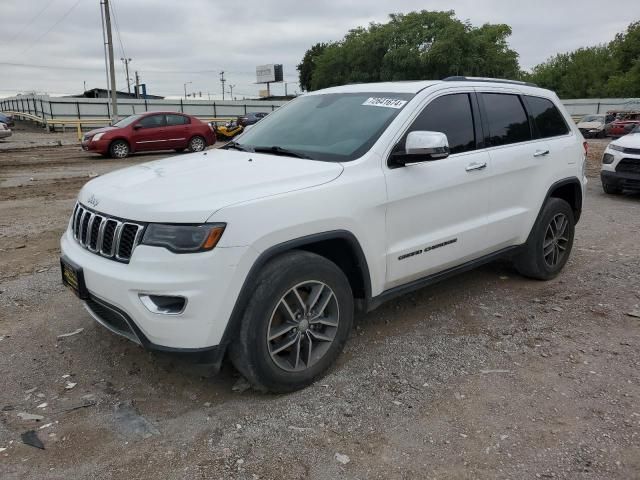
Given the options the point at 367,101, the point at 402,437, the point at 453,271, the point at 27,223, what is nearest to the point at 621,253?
the point at 453,271

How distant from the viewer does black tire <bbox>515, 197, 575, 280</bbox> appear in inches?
193

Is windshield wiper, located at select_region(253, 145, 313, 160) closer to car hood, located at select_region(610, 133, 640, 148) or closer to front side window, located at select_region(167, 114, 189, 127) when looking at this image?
car hood, located at select_region(610, 133, 640, 148)

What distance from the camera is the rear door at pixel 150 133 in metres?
17.5

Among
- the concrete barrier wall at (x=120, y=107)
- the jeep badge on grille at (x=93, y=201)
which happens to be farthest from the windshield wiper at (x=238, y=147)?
the concrete barrier wall at (x=120, y=107)

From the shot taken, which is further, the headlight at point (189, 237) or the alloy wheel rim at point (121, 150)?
the alloy wheel rim at point (121, 150)

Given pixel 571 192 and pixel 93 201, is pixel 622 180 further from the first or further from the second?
pixel 93 201

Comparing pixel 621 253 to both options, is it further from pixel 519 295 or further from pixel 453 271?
pixel 453 271

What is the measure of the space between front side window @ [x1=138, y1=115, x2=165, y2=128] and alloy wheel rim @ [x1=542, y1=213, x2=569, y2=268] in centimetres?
1519

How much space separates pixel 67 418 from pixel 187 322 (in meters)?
0.98

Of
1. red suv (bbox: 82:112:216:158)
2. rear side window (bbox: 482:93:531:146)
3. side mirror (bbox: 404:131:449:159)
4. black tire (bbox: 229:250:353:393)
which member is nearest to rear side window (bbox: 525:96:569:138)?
rear side window (bbox: 482:93:531:146)

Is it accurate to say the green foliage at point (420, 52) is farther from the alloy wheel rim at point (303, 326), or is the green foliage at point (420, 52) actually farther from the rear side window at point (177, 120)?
the alloy wheel rim at point (303, 326)

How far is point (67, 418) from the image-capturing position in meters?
3.05

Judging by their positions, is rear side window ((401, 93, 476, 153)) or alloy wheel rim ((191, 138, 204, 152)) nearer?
rear side window ((401, 93, 476, 153))

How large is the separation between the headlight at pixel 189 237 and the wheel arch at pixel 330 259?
0.27m
